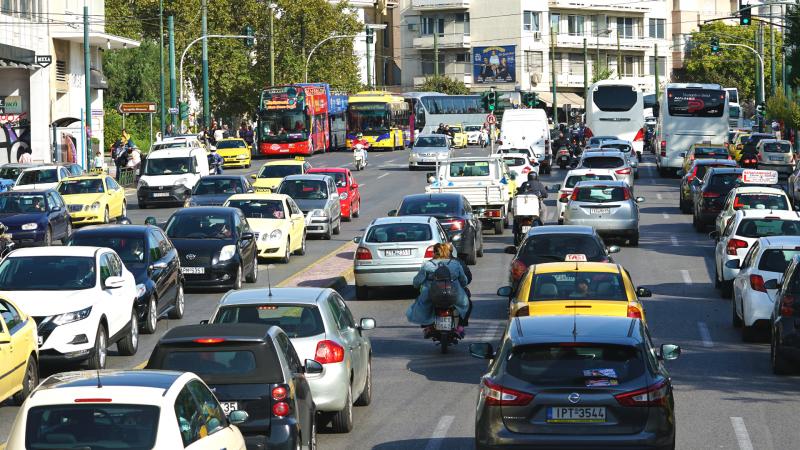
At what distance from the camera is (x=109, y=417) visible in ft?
28.2

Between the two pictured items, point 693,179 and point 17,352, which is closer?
point 17,352

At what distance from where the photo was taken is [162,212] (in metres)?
46.5

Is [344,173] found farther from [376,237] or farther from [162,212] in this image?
[376,237]

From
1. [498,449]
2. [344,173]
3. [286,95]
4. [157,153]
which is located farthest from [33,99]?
[498,449]

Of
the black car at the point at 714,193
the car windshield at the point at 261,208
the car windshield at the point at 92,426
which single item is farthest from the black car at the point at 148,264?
the black car at the point at 714,193

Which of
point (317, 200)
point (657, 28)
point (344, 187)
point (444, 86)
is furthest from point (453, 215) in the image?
point (657, 28)

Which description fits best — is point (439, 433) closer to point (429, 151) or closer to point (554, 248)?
point (554, 248)

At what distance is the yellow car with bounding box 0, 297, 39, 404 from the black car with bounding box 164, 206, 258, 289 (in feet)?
32.7

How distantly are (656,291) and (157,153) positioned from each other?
24.6 m

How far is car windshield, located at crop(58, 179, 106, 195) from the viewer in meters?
40.5

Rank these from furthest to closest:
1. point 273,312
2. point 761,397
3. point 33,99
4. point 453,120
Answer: point 453,120, point 33,99, point 761,397, point 273,312

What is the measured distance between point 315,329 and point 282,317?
0.35 metres

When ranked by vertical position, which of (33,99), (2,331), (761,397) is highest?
Answer: (33,99)

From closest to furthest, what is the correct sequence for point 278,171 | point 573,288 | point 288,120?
point 573,288 < point 278,171 < point 288,120
